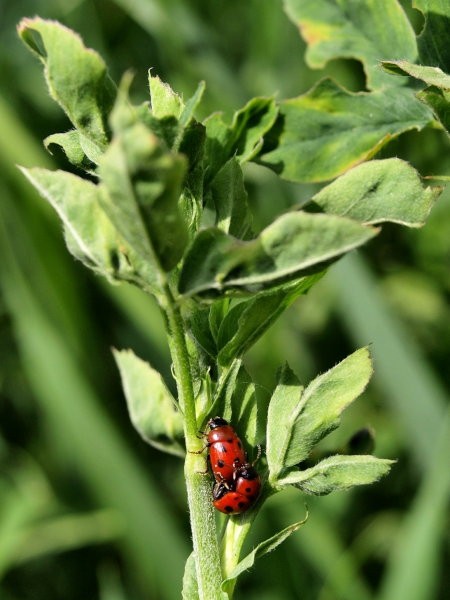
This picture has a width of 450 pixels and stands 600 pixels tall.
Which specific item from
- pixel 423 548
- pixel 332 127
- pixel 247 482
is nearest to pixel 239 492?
pixel 247 482

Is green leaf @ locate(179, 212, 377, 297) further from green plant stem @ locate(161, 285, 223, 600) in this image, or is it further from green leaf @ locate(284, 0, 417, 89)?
green leaf @ locate(284, 0, 417, 89)

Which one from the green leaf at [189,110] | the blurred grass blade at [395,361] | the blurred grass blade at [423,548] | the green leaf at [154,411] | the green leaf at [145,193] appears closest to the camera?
the green leaf at [145,193]

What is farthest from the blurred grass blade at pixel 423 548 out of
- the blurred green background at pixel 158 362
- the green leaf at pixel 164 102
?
the green leaf at pixel 164 102

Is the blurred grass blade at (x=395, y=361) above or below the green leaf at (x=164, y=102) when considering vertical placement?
below

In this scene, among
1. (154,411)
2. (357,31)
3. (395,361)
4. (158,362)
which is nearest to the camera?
(154,411)

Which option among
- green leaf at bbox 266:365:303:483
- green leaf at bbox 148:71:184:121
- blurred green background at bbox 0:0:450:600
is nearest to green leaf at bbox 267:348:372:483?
green leaf at bbox 266:365:303:483

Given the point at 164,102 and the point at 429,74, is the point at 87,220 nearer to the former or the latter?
the point at 164,102

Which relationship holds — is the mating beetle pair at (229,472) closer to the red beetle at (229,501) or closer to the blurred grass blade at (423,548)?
the red beetle at (229,501)
